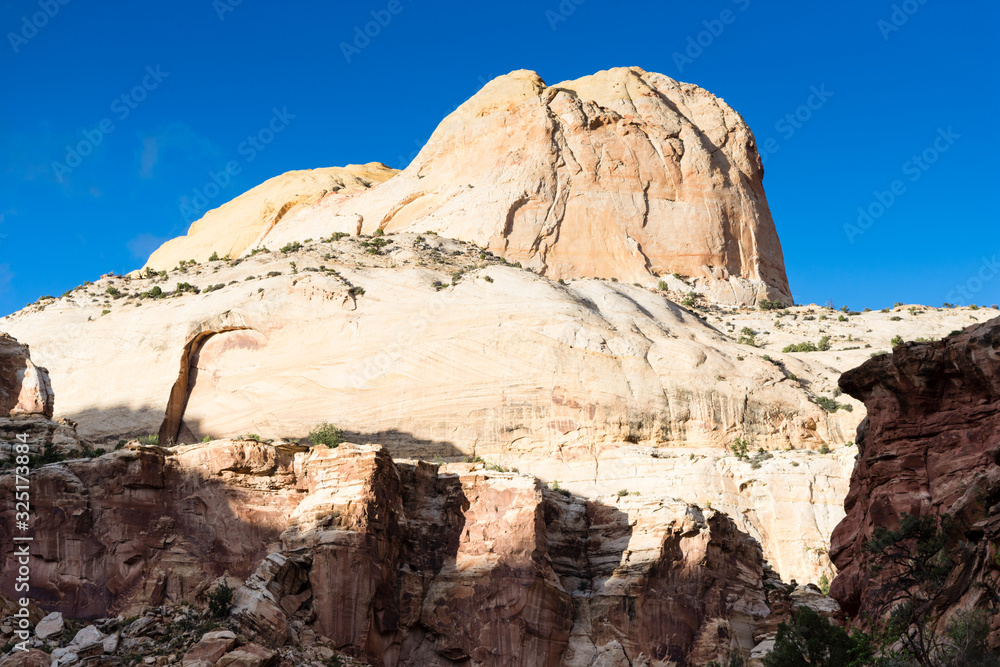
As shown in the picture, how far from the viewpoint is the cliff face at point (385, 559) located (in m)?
42.7

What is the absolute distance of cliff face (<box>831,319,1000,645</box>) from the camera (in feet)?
90.0

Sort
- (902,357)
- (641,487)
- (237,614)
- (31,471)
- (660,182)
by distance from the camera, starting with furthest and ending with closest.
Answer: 1. (660,182)
2. (641,487)
3. (31,471)
4. (237,614)
5. (902,357)

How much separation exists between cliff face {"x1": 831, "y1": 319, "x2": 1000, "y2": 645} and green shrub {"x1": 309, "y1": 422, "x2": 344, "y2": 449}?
28.7m

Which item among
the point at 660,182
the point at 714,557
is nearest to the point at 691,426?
the point at 714,557

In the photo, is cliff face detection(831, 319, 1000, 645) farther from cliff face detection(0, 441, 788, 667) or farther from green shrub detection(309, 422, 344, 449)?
green shrub detection(309, 422, 344, 449)

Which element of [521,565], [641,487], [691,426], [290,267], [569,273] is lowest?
[521,565]

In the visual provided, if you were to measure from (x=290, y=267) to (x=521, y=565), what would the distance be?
31223 mm

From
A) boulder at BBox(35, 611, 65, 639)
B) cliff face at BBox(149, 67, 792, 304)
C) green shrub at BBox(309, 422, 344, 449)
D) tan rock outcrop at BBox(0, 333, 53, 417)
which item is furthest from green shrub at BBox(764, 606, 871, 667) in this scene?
cliff face at BBox(149, 67, 792, 304)

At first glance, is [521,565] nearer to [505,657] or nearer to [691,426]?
[505,657]

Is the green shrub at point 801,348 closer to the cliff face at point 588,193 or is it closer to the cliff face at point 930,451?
the cliff face at point 588,193

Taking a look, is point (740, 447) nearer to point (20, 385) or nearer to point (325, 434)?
point (325, 434)

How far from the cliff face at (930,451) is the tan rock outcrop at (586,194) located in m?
53.3

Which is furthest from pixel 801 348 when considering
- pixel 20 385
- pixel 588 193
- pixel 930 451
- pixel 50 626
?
pixel 50 626

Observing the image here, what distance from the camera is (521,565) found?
45.9 m
